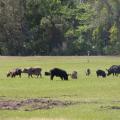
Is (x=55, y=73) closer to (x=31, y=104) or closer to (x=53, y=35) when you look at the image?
(x=31, y=104)

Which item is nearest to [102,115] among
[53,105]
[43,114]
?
[43,114]

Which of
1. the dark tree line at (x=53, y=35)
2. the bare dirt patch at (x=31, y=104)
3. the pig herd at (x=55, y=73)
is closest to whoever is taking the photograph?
the bare dirt patch at (x=31, y=104)

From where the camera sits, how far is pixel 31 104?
76.2 feet

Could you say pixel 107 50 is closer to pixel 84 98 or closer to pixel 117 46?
pixel 117 46

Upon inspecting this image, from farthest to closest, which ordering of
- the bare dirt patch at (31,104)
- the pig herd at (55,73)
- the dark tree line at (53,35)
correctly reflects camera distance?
the dark tree line at (53,35) → the pig herd at (55,73) → the bare dirt patch at (31,104)

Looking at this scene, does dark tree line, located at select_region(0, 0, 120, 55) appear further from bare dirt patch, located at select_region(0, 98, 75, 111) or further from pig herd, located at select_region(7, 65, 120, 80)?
bare dirt patch, located at select_region(0, 98, 75, 111)

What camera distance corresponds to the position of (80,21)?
120 metres

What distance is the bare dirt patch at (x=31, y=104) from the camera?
72.6ft

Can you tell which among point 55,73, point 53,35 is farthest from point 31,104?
point 53,35

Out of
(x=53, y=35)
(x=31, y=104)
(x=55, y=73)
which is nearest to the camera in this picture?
(x=31, y=104)

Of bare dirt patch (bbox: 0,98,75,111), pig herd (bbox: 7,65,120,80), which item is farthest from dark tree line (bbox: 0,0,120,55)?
bare dirt patch (bbox: 0,98,75,111)

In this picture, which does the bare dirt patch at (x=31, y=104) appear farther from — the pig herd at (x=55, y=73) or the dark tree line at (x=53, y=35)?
the dark tree line at (x=53, y=35)

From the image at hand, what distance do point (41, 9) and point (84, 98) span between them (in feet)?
286

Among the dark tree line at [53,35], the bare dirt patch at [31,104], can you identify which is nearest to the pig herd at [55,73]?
the bare dirt patch at [31,104]
